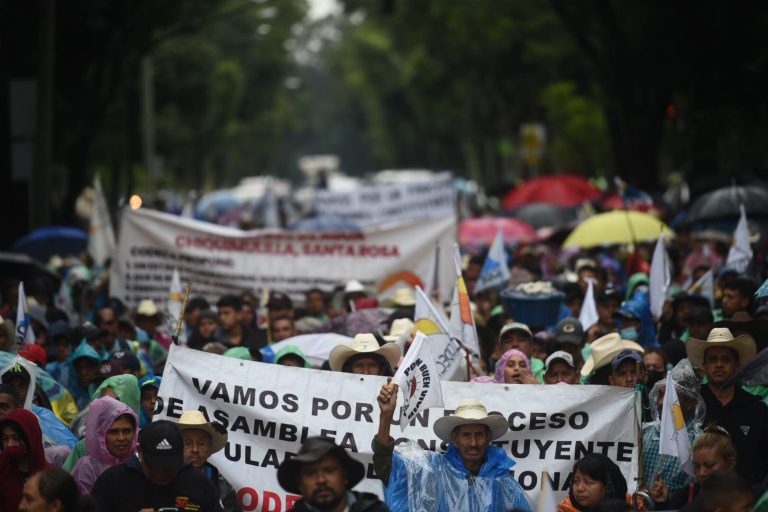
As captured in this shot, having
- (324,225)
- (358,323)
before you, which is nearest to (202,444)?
(358,323)

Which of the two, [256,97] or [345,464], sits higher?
A: [256,97]

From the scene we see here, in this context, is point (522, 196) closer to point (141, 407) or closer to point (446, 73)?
point (141, 407)

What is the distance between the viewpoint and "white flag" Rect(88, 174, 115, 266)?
17.4m

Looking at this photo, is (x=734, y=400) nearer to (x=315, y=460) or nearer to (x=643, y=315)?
(x=315, y=460)

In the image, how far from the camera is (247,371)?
26.2ft

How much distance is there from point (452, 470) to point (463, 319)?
2687 mm

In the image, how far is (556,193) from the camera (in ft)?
86.1

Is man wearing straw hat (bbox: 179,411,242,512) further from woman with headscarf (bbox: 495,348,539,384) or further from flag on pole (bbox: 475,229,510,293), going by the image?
flag on pole (bbox: 475,229,510,293)

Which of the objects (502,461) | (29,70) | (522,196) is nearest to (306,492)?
(502,461)

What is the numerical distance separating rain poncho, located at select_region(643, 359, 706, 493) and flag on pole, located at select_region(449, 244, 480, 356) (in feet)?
5.00

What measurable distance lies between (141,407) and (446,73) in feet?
165

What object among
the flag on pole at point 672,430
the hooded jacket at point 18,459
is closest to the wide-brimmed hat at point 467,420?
the flag on pole at point 672,430

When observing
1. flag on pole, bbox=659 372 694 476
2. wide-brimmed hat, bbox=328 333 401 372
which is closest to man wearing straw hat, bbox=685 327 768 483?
flag on pole, bbox=659 372 694 476

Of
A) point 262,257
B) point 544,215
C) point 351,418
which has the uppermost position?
point 544,215
